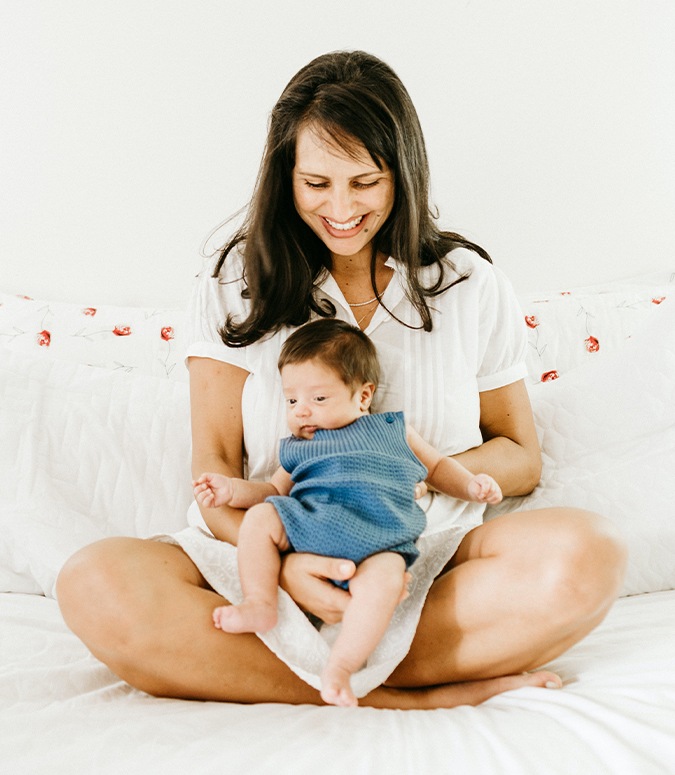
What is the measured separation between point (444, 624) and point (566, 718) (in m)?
0.20

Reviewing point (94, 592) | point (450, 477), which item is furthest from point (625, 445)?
point (94, 592)

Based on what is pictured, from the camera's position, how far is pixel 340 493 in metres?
1.00

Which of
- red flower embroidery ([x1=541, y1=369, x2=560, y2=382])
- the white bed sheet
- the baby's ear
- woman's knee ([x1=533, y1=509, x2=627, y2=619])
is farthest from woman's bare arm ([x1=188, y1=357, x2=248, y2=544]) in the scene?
red flower embroidery ([x1=541, y1=369, x2=560, y2=382])

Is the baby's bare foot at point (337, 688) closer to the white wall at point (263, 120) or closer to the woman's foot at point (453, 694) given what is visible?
the woman's foot at point (453, 694)

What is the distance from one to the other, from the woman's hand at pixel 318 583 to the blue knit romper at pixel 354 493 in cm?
2

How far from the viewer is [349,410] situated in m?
1.09

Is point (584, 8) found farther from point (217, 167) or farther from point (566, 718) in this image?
point (566, 718)

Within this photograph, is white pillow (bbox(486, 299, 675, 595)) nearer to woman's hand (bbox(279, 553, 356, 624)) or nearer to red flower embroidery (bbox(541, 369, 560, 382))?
red flower embroidery (bbox(541, 369, 560, 382))

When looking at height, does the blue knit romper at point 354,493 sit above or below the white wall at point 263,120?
below

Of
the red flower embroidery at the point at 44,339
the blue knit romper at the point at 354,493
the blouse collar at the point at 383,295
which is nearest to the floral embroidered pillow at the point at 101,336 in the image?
the red flower embroidery at the point at 44,339

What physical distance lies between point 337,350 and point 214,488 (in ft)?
0.82

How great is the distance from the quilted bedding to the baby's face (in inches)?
14.3

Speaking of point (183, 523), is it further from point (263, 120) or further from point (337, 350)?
point (263, 120)

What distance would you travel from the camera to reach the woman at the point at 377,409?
0.95 meters
